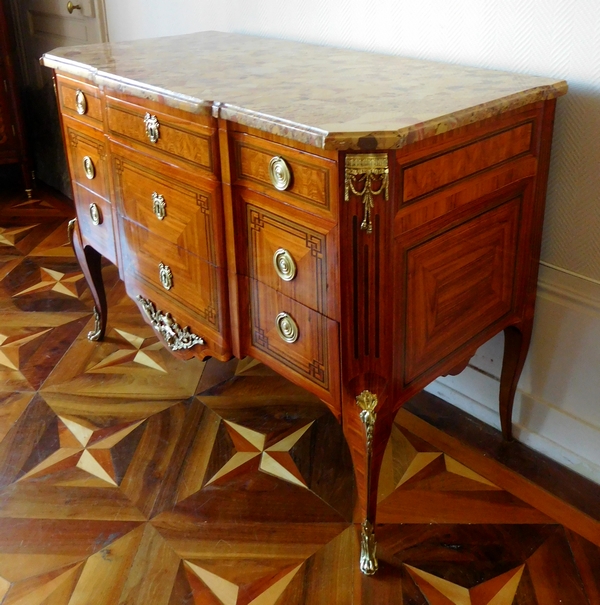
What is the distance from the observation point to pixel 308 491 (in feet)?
4.02

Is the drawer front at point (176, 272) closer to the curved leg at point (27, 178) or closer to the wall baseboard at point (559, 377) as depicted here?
the wall baseboard at point (559, 377)

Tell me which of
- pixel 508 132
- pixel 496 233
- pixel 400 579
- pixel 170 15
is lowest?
pixel 400 579

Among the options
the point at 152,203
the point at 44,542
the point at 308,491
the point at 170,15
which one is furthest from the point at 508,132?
the point at 170,15

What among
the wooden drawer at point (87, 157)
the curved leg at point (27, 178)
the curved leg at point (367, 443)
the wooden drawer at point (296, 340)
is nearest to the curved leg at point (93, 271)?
the wooden drawer at point (87, 157)

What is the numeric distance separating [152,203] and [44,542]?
0.62m

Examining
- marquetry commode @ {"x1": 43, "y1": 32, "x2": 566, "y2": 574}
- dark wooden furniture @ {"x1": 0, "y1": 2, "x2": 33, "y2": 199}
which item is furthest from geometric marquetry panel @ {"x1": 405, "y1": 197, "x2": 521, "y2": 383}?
dark wooden furniture @ {"x1": 0, "y1": 2, "x2": 33, "y2": 199}

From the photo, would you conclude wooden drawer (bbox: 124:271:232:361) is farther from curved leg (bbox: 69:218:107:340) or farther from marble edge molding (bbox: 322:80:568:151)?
marble edge molding (bbox: 322:80:568:151)

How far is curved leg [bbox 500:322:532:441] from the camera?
3.96 ft

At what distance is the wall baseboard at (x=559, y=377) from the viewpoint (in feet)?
3.81

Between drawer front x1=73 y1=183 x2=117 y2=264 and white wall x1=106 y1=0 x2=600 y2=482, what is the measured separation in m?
0.58

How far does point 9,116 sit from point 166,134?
184 cm

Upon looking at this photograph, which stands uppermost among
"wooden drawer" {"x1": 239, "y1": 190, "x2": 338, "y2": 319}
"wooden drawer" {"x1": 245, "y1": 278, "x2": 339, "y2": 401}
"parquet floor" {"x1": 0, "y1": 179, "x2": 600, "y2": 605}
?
"wooden drawer" {"x1": 239, "y1": 190, "x2": 338, "y2": 319}

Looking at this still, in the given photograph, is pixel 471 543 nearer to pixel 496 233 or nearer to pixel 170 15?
pixel 496 233

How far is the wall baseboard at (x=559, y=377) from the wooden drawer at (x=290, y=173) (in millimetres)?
536
